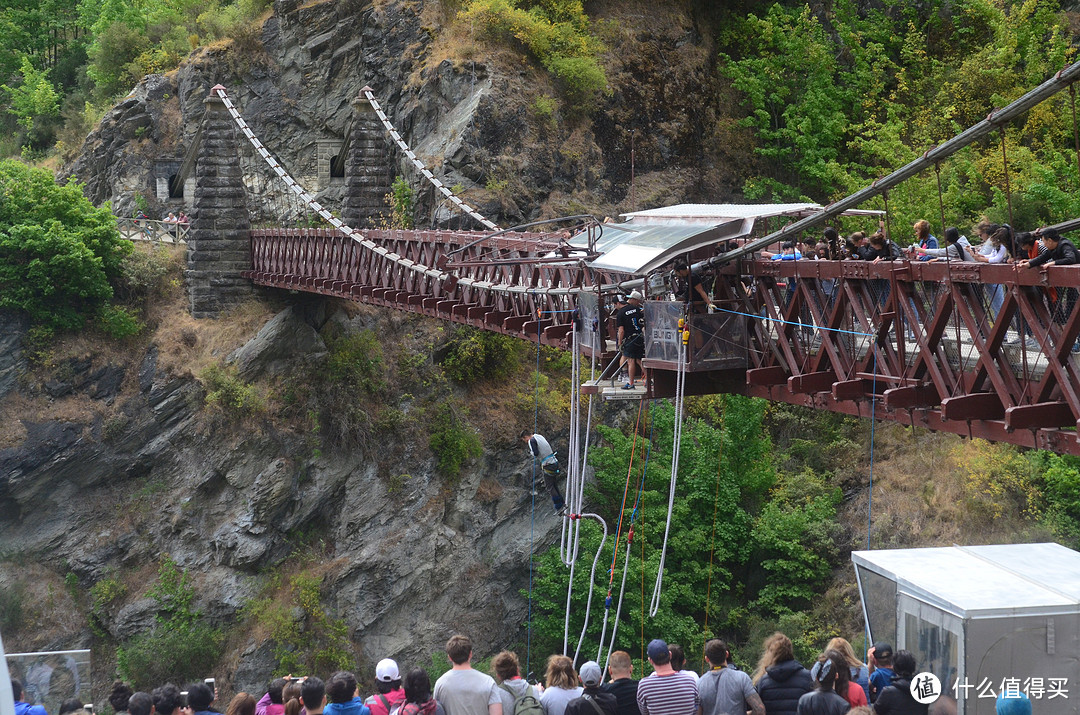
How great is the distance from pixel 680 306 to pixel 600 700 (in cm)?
591

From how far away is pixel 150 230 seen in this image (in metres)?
29.3

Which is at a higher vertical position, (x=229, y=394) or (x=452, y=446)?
(x=229, y=394)

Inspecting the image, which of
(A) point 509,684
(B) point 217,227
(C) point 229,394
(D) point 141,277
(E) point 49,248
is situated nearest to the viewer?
(A) point 509,684

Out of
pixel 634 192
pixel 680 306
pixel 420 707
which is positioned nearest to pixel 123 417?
A: pixel 634 192

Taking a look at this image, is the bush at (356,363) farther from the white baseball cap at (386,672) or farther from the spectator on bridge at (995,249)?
the white baseball cap at (386,672)

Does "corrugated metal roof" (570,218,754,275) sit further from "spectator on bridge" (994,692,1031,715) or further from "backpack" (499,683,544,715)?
"spectator on bridge" (994,692,1031,715)

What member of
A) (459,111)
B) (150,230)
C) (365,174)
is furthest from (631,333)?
(150,230)

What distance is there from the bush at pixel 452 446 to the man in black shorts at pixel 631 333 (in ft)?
44.2

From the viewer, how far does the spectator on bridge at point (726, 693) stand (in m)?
6.54

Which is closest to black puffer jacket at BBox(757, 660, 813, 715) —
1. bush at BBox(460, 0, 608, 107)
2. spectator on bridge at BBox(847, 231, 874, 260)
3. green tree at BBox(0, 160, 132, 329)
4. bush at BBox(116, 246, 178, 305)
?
spectator on bridge at BBox(847, 231, 874, 260)

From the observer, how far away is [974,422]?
8.88 m

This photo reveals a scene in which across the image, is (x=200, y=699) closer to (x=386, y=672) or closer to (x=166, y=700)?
(x=166, y=700)

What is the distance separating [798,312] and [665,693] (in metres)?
5.16

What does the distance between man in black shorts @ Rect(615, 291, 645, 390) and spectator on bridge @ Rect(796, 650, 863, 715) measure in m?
6.14
